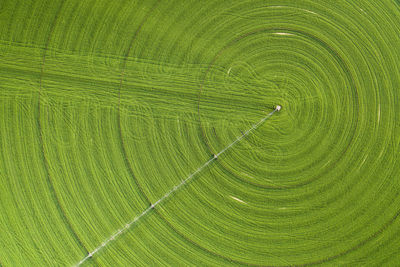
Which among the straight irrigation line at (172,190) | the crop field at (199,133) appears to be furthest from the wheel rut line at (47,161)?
the straight irrigation line at (172,190)

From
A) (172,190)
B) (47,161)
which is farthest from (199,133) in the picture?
(47,161)

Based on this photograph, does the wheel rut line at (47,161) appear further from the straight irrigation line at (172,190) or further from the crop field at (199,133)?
the straight irrigation line at (172,190)

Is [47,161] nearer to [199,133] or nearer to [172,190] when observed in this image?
[172,190]

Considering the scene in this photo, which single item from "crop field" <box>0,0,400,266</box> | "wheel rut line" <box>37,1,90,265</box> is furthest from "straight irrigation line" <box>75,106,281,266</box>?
"wheel rut line" <box>37,1,90,265</box>

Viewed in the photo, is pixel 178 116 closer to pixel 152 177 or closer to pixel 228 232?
pixel 152 177

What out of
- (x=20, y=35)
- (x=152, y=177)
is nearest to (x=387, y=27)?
(x=152, y=177)

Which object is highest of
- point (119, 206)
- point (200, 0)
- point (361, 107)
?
point (200, 0)

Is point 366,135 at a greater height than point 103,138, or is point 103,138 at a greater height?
point 366,135

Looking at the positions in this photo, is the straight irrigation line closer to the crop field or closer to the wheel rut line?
the crop field
